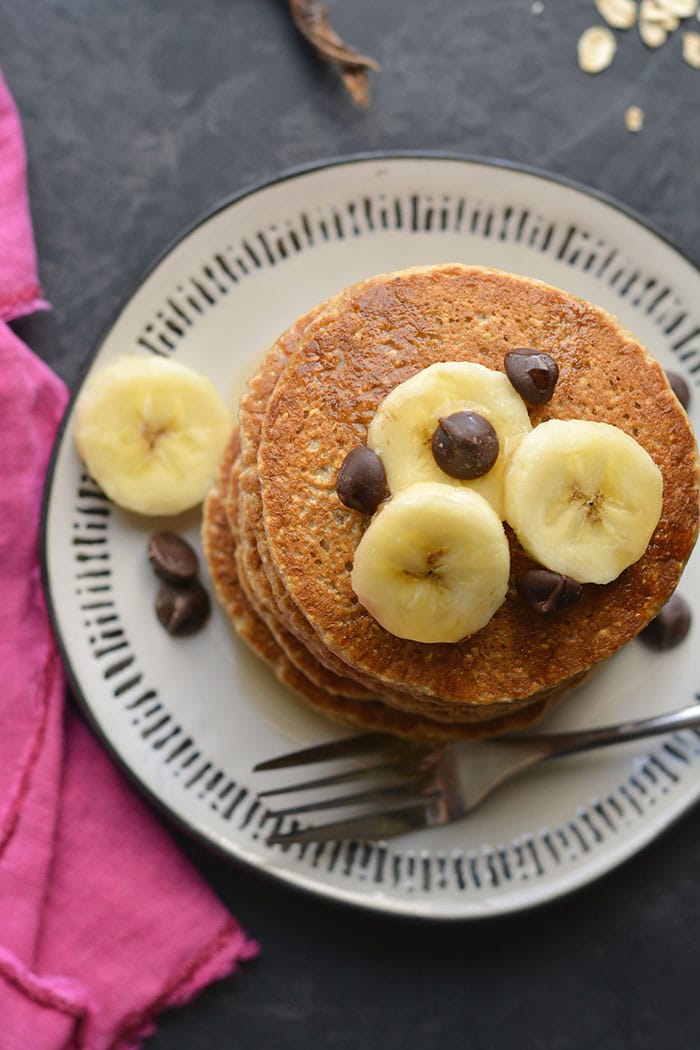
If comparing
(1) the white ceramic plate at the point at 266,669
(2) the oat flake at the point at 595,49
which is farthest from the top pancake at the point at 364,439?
(2) the oat flake at the point at 595,49

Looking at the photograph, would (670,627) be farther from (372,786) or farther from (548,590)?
(372,786)

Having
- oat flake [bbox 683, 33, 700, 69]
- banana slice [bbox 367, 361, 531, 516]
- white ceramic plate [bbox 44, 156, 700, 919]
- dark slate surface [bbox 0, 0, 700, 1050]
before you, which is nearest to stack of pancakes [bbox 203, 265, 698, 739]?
banana slice [bbox 367, 361, 531, 516]

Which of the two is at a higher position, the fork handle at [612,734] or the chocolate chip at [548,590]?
the chocolate chip at [548,590]

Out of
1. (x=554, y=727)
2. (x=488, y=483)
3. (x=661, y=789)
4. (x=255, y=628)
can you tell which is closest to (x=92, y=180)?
(x=255, y=628)

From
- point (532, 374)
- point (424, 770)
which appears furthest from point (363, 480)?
point (424, 770)

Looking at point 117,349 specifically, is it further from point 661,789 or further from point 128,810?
point 661,789

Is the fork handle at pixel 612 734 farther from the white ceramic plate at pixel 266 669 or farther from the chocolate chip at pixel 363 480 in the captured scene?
the chocolate chip at pixel 363 480
